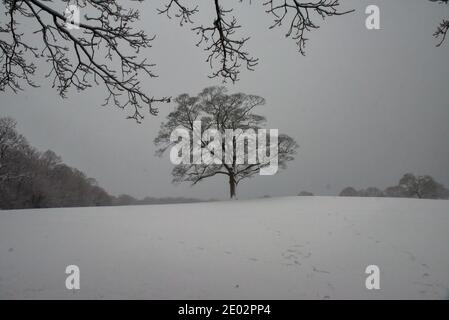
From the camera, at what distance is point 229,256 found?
21.7ft

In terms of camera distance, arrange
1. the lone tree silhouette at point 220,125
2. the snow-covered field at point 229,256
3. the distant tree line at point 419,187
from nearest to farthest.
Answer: the snow-covered field at point 229,256
the lone tree silhouette at point 220,125
the distant tree line at point 419,187

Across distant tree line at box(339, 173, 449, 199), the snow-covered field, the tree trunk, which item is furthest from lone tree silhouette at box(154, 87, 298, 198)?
distant tree line at box(339, 173, 449, 199)

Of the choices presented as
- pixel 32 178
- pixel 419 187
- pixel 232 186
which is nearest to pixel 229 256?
pixel 232 186

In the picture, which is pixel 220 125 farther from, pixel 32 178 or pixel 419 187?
pixel 419 187

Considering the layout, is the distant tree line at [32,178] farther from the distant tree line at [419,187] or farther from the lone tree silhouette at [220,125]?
the distant tree line at [419,187]

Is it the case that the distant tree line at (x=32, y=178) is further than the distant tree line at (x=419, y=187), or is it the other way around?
the distant tree line at (x=419, y=187)

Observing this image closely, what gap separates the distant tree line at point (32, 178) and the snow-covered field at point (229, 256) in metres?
13.5

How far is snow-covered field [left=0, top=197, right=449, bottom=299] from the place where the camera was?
4.98 meters

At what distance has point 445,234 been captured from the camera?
26.4 ft

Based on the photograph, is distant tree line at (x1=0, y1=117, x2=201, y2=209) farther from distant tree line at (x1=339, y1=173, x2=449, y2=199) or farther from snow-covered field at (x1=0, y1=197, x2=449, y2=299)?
distant tree line at (x1=339, y1=173, x2=449, y2=199)

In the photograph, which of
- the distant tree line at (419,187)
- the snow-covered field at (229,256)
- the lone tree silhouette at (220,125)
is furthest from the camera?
the distant tree line at (419,187)

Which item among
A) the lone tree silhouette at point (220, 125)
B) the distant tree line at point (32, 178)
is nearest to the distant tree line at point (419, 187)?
the lone tree silhouette at point (220, 125)

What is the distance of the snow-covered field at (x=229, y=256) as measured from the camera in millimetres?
4977
